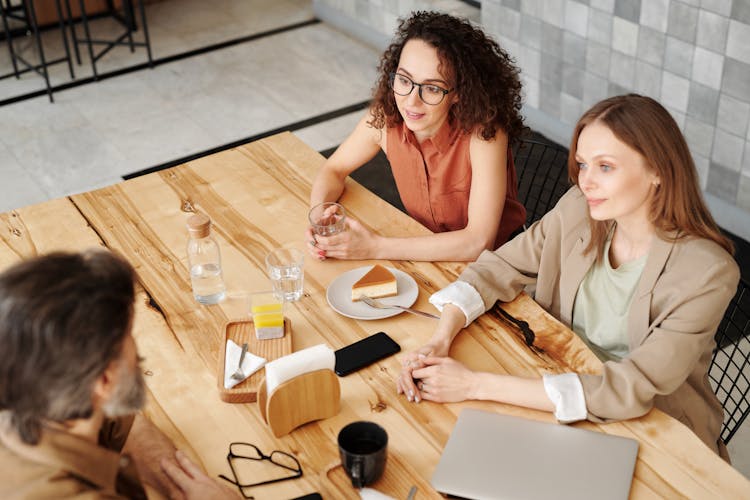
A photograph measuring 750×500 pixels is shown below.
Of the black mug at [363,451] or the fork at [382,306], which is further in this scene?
the fork at [382,306]

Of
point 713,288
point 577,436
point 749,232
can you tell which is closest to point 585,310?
point 713,288

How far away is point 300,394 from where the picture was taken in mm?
1568

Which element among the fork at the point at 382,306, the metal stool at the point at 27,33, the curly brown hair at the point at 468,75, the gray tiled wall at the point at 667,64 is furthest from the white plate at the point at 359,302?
the metal stool at the point at 27,33

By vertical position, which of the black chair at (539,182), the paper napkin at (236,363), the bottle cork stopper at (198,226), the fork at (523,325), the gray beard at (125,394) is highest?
the gray beard at (125,394)

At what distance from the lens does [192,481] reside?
1.47m

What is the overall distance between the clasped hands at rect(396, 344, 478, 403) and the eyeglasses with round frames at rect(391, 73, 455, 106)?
789mm

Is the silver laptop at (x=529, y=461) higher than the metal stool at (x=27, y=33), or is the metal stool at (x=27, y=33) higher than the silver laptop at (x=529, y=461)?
the silver laptop at (x=529, y=461)

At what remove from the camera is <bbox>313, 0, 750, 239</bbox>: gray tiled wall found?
3493 mm

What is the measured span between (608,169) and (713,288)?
314 mm

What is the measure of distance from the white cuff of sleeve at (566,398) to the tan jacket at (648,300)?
13 mm

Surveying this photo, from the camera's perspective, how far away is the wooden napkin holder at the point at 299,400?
1.56 m

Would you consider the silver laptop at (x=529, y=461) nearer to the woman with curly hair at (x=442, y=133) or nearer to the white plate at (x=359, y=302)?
the white plate at (x=359, y=302)

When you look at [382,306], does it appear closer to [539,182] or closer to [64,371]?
[64,371]

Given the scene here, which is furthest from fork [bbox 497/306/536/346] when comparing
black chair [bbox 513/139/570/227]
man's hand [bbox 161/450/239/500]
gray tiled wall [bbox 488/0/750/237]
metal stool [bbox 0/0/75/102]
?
metal stool [bbox 0/0/75/102]
